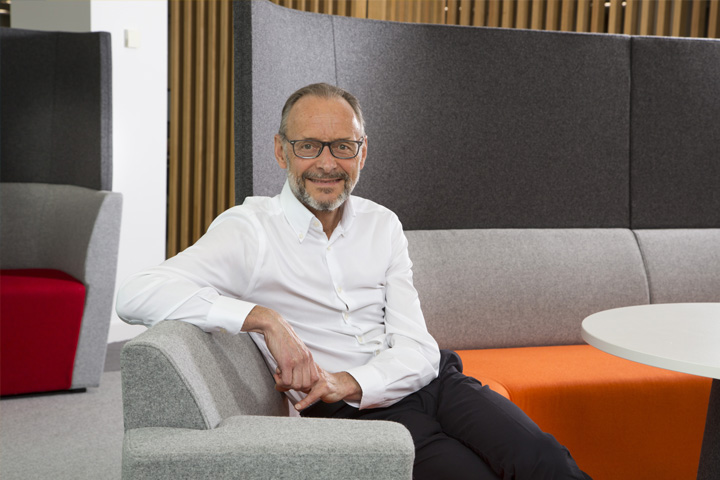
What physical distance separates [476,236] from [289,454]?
5.80 feet

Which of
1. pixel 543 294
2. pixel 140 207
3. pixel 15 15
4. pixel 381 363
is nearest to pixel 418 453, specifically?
pixel 381 363

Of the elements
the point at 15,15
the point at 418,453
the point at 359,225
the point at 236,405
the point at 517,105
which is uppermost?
the point at 15,15

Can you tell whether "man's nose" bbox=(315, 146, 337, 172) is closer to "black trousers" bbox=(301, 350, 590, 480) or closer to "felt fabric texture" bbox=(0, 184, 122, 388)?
"black trousers" bbox=(301, 350, 590, 480)

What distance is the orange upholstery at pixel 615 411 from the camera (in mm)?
2227

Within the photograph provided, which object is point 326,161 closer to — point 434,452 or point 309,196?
point 309,196

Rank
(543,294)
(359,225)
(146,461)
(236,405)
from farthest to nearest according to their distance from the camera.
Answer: (543,294) → (359,225) → (236,405) → (146,461)

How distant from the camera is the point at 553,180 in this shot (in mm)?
2857

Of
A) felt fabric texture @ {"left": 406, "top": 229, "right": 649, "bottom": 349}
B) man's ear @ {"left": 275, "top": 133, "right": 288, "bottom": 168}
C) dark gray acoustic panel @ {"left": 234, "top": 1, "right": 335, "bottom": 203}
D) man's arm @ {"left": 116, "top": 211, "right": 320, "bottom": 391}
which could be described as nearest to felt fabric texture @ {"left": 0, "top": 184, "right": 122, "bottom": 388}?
dark gray acoustic panel @ {"left": 234, "top": 1, "right": 335, "bottom": 203}

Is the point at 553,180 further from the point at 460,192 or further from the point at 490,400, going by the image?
the point at 490,400

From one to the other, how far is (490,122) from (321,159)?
4.02ft

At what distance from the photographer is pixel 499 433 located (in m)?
1.54

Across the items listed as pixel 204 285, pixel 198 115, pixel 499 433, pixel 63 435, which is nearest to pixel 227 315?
pixel 204 285

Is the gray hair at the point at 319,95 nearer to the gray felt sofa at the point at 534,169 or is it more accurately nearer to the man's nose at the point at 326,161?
the man's nose at the point at 326,161

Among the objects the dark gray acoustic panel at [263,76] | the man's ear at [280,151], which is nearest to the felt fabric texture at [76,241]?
the dark gray acoustic panel at [263,76]
